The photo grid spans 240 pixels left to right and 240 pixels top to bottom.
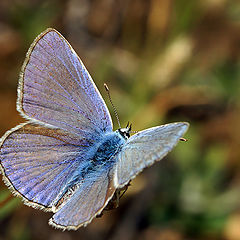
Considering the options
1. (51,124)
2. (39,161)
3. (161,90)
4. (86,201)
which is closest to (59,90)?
(51,124)

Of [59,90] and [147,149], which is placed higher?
[59,90]

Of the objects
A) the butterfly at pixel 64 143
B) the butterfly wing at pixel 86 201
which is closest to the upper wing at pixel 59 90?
the butterfly at pixel 64 143

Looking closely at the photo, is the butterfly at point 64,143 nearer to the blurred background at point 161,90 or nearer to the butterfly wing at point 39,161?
the butterfly wing at point 39,161

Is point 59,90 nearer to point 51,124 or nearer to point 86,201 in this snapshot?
point 51,124

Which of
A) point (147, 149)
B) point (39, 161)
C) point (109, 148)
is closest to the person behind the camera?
point (147, 149)

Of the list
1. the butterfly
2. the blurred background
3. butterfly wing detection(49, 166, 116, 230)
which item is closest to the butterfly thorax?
the butterfly

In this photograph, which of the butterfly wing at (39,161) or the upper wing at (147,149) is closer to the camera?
the upper wing at (147,149)

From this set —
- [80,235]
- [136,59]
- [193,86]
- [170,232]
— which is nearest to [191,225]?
[170,232]
